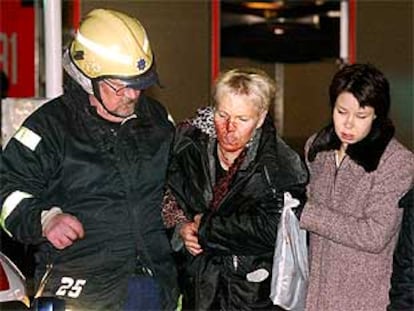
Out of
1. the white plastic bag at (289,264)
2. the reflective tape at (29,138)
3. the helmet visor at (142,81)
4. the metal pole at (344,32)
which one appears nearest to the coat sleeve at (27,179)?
the reflective tape at (29,138)

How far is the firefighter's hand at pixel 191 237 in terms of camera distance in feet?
13.8

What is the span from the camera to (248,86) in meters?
4.16

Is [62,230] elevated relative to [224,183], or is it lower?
lower

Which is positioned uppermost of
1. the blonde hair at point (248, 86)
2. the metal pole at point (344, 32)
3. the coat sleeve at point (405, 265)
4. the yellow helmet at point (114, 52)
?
the metal pole at point (344, 32)

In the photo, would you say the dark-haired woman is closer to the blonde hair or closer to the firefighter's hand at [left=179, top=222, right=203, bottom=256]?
the blonde hair

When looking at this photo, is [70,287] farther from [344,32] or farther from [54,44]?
[344,32]

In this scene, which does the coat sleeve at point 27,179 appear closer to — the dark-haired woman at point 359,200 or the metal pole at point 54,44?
the dark-haired woman at point 359,200

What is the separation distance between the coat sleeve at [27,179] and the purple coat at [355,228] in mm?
944

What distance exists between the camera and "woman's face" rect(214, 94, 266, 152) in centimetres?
414

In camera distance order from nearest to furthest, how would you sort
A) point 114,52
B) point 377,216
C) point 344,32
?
point 377,216, point 114,52, point 344,32

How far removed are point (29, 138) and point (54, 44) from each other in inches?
57.5

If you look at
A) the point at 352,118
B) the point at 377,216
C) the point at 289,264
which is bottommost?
the point at 289,264

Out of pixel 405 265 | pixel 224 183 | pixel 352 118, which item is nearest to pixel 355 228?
pixel 405 265

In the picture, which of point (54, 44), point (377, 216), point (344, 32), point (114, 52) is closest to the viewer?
point (377, 216)
